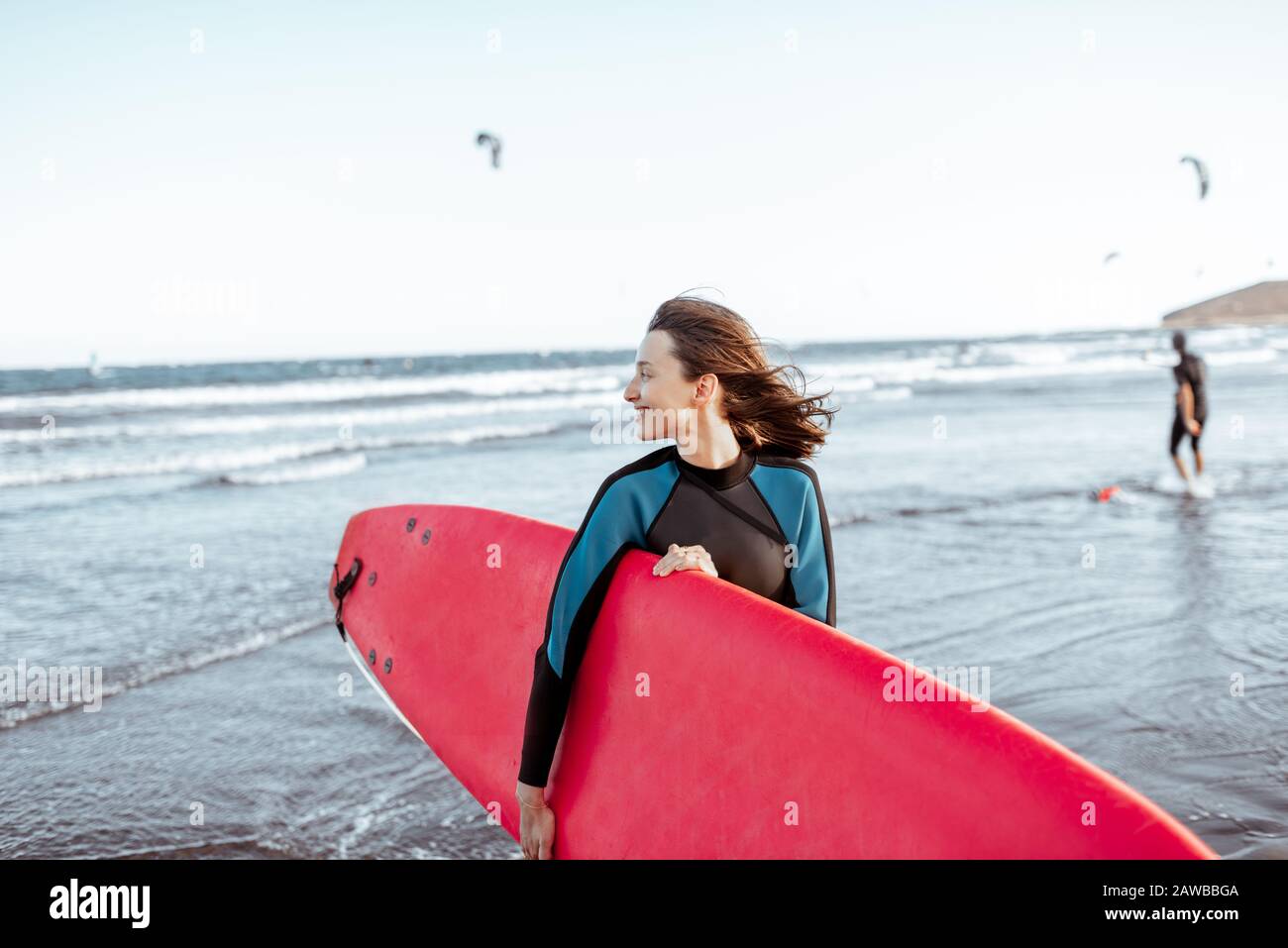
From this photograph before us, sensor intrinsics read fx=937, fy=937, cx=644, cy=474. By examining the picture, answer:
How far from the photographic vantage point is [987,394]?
21.9 m

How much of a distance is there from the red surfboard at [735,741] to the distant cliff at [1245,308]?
65576mm

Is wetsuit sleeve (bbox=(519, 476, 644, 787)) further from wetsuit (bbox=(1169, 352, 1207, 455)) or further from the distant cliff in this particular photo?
the distant cliff

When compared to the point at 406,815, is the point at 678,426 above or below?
above

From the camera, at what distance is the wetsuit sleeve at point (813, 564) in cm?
219

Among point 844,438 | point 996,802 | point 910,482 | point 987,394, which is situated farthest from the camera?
point 987,394

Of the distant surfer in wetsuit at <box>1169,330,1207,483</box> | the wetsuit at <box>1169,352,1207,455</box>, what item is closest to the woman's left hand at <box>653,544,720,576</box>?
the distant surfer in wetsuit at <box>1169,330,1207,483</box>

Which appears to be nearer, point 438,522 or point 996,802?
point 996,802

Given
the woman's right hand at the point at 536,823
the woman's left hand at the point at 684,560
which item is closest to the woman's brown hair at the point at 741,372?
the woman's left hand at the point at 684,560
